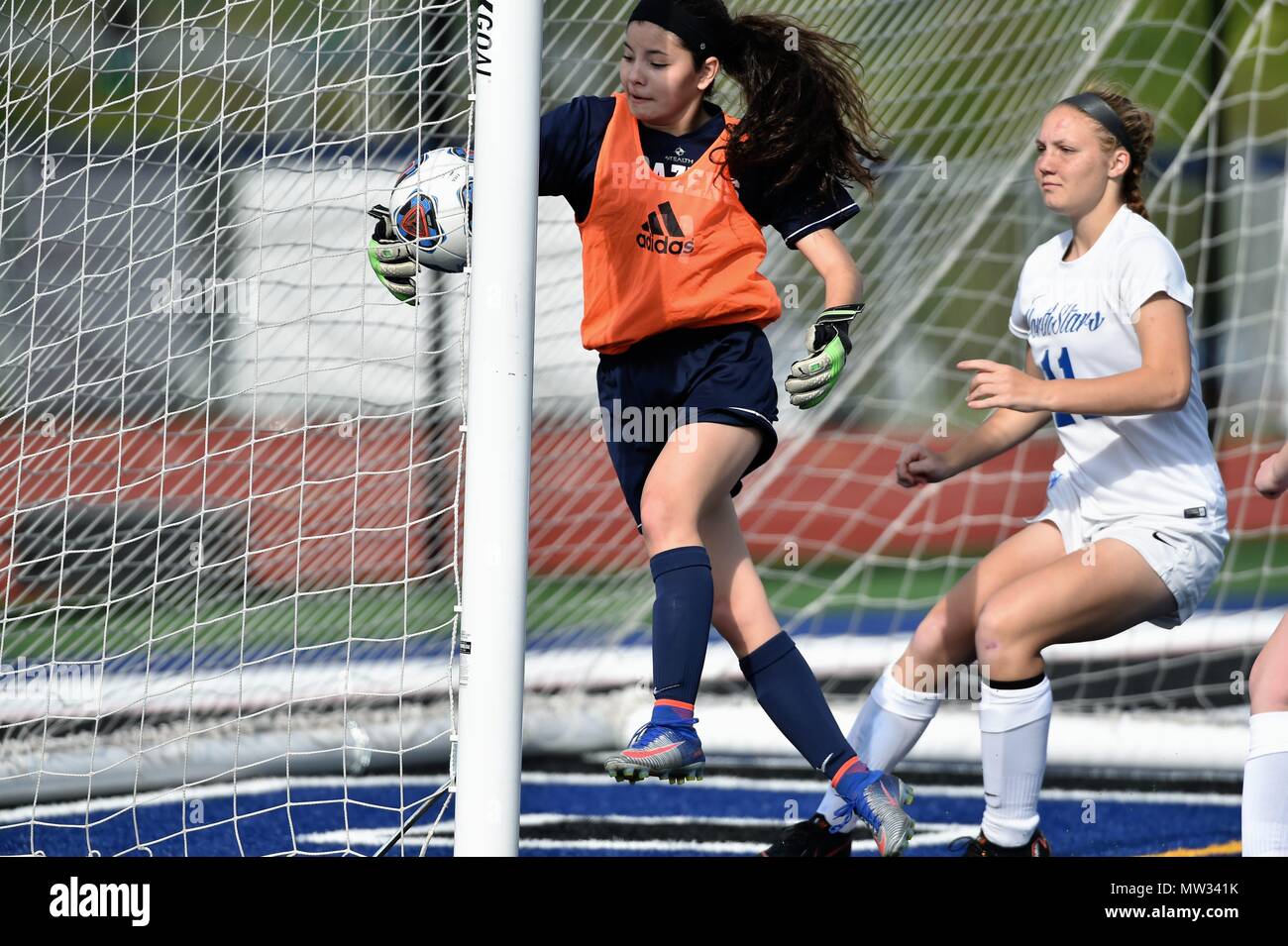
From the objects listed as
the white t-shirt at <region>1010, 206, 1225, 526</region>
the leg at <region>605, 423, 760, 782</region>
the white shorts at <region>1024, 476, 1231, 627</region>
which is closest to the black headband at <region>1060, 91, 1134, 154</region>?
the white t-shirt at <region>1010, 206, 1225, 526</region>

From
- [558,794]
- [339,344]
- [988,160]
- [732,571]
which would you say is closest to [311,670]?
[558,794]

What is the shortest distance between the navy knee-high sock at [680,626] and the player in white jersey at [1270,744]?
1181 millimetres

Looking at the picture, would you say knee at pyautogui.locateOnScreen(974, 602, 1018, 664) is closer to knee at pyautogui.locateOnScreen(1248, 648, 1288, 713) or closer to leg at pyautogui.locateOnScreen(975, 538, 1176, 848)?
leg at pyautogui.locateOnScreen(975, 538, 1176, 848)

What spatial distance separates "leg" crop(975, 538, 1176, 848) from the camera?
3445 mm

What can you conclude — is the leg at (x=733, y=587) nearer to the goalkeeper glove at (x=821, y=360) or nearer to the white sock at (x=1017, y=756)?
the goalkeeper glove at (x=821, y=360)

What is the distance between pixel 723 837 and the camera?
470 centimetres

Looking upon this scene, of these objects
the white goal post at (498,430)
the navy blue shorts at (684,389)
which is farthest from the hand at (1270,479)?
the white goal post at (498,430)

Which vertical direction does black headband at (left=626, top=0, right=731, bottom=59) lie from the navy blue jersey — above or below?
above

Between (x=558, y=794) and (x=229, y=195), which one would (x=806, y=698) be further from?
(x=229, y=195)

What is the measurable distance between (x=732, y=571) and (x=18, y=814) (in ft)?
8.76

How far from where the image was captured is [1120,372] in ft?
11.8

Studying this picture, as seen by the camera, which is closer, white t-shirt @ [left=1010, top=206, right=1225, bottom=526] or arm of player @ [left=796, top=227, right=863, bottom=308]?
arm of player @ [left=796, top=227, right=863, bottom=308]

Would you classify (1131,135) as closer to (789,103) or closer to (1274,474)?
(789,103)

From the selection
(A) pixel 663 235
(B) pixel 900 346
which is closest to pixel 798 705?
(A) pixel 663 235
